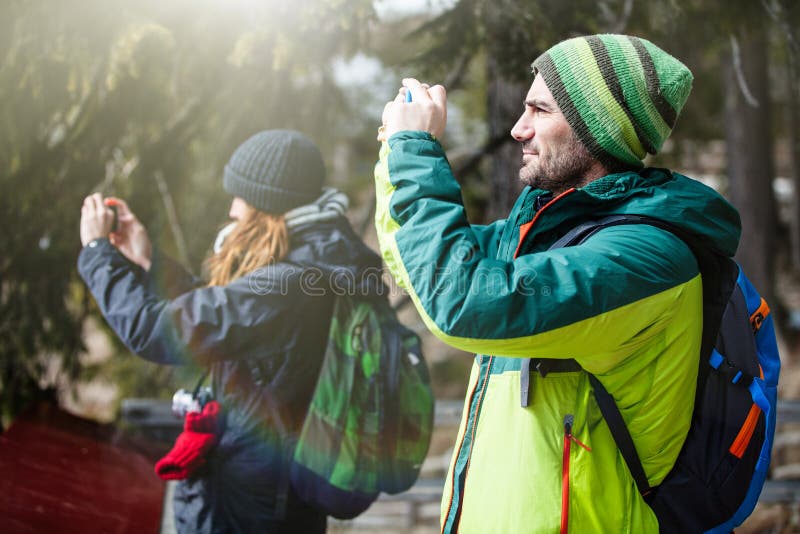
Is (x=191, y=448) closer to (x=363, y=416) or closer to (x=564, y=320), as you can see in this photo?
(x=363, y=416)

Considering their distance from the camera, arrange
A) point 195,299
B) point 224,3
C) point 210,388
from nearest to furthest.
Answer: point 195,299 → point 210,388 → point 224,3

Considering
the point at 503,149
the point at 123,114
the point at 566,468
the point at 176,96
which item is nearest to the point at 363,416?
the point at 566,468

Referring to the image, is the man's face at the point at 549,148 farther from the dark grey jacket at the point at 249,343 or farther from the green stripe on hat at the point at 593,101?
the dark grey jacket at the point at 249,343

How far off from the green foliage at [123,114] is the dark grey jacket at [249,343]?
6.15ft

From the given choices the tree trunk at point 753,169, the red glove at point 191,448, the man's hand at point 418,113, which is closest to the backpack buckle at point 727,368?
the man's hand at point 418,113

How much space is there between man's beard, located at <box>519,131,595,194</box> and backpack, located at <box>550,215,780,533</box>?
0.21m

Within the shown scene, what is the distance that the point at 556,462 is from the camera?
1.55 metres

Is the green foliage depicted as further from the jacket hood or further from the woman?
the jacket hood

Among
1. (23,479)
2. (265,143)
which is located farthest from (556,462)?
(23,479)

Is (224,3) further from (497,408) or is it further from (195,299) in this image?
(497,408)

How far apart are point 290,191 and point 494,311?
1.42 m

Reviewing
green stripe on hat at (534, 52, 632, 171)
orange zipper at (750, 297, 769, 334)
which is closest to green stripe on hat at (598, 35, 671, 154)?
green stripe on hat at (534, 52, 632, 171)

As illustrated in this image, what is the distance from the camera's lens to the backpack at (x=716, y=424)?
1.57 m

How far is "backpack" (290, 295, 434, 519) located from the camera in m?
2.45
